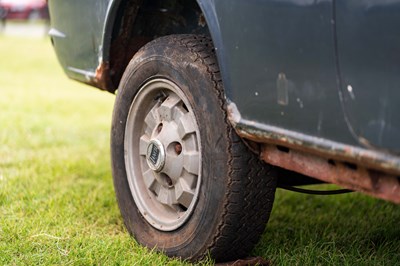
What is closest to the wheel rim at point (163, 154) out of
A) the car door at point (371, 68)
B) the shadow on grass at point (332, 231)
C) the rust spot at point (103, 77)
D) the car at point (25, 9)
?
the rust spot at point (103, 77)

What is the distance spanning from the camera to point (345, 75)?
236cm

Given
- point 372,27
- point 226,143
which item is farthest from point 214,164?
point 372,27

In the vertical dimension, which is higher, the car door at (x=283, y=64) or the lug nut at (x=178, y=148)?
the car door at (x=283, y=64)

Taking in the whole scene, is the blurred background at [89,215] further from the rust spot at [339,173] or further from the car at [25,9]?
the car at [25,9]

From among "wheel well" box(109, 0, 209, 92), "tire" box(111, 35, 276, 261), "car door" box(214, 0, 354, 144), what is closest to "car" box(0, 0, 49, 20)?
"wheel well" box(109, 0, 209, 92)

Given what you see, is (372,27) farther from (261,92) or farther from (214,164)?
(214,164)

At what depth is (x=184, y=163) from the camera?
3.18 metres

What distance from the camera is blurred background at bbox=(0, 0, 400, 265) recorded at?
11.0 feet

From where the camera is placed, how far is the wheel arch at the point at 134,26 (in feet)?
11.7

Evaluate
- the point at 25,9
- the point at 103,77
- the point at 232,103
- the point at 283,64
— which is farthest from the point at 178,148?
the point at 25,9

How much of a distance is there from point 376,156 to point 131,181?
1.53m

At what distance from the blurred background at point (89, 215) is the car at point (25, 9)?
23344 millimetres

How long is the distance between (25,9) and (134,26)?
27.1 m

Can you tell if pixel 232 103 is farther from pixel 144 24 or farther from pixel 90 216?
pixel 90 216
